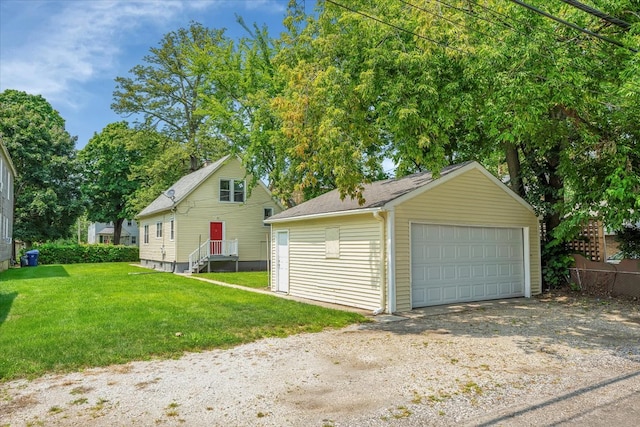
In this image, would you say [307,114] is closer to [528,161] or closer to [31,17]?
[31,17]

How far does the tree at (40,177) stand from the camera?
97.6 feet

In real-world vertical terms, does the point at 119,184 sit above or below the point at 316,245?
above

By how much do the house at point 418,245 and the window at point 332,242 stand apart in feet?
0.09

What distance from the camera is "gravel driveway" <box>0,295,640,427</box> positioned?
166 inches

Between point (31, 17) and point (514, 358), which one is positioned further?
point (31, 17)

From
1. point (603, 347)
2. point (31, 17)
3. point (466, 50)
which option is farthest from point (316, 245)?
point (31, 17)

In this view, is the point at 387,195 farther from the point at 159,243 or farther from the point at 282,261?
the point at 159,243

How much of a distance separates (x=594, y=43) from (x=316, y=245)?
26.5 feet

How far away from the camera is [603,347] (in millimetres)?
6934

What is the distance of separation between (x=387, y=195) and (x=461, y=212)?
2.16 m

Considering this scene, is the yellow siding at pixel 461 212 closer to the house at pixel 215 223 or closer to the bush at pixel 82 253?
the house at pixel 215 223

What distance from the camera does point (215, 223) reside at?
2375 cm

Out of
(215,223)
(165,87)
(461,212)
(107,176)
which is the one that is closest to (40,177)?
(107,176)

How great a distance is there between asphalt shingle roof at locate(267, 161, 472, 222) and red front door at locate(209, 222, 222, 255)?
375 inches
